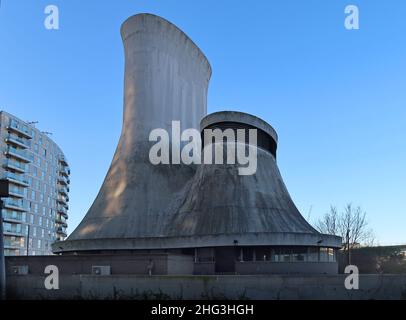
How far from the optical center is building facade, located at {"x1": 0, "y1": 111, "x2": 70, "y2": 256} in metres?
59.0

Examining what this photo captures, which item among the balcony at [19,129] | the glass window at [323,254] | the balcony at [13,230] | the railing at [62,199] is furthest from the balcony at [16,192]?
the glass window at [323,254]

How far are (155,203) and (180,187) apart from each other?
2928mm

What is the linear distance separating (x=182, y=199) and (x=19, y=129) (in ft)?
126

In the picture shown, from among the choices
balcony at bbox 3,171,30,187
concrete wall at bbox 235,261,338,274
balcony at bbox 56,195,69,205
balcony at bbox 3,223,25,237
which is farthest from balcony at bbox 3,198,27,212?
concrete wall at bbox 235,261,338,274

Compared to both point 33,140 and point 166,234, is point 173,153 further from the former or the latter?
point 33,140

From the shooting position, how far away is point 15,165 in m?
61.0

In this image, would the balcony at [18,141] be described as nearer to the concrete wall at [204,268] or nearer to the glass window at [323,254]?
the concrete wall at [204,268]

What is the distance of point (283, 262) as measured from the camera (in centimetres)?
2644

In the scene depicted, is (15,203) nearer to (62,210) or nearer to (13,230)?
(13,230)

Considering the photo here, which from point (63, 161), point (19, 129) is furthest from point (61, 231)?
point (19, 129)

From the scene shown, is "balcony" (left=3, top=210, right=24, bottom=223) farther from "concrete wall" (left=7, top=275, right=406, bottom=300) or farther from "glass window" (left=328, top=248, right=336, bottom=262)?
"glass window" (left=328, top=248, right=336, bottom=262)

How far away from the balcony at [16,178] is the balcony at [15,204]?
2.56 m

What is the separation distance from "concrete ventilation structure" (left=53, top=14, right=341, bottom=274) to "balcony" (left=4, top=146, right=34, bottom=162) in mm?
26802
